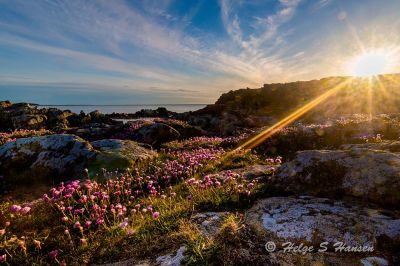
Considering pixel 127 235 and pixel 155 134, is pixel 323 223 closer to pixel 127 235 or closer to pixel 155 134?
pixel 127 235

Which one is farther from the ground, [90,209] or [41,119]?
[90,209]

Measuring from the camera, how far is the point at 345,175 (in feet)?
17.6

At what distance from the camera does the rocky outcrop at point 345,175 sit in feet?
15.8

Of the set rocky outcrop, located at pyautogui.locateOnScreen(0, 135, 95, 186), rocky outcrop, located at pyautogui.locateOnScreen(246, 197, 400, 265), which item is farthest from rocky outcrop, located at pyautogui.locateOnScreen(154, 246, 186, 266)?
rocky outcrop, located at pyautogui.locateOnScreen(0, 135, 95, 186)

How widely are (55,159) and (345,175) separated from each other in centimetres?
1040

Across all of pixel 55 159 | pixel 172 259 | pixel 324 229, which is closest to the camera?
pixel 172 259

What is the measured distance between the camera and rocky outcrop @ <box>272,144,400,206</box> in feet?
15.8

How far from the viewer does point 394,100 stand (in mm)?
51281

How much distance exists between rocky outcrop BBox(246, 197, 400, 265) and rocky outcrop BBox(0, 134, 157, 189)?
299 inches

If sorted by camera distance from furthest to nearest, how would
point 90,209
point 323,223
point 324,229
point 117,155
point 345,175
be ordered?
point 117,155 < point 90,209 < point 345,175 < point 323,223 < point 324,229

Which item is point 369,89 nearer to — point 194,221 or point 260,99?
point 260,99

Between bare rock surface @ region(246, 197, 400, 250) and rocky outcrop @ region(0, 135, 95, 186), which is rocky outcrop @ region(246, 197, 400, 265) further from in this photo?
rocky outcrop @ region(0, 135, 95, 186)

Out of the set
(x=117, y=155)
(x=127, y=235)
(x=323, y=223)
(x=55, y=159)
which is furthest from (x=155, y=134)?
(x=323, y=223)

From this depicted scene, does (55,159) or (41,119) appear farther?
(41,119)
